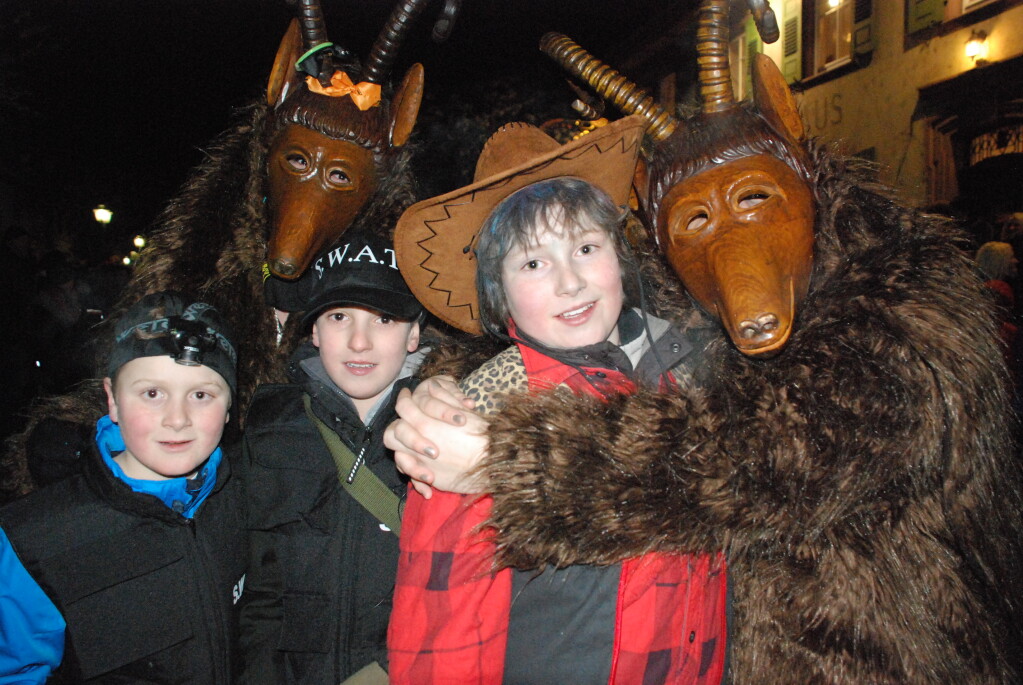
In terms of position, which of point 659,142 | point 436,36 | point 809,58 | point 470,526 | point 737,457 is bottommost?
point 470,526

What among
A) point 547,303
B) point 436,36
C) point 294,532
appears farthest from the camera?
point 436,36

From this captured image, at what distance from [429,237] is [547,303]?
19.6 inches

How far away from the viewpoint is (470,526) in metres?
1.52

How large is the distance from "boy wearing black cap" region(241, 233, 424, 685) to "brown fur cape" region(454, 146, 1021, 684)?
0.72 m

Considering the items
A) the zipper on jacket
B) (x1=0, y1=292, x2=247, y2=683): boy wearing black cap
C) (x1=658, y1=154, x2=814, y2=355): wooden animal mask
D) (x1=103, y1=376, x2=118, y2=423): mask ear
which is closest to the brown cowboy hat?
(x1=658, y1=154, x2=814, y2=355): wooden animal mask

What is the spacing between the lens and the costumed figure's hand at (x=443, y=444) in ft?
4.86

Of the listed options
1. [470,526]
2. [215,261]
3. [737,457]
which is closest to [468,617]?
[470,526]

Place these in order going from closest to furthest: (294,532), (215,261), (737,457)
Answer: (737,457), (294,532), (215,261)

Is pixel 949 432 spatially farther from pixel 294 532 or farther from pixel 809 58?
pixel 809 58

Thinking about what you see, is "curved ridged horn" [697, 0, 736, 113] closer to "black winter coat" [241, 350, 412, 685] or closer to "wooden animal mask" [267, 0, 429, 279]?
"wooden animal mask" [267, 0, 429, 279]

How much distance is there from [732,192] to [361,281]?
48.1 inches

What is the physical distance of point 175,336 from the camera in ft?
6.42

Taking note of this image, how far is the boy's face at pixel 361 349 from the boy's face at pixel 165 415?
37 centimetres

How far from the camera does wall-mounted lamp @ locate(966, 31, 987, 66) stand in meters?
6.64
